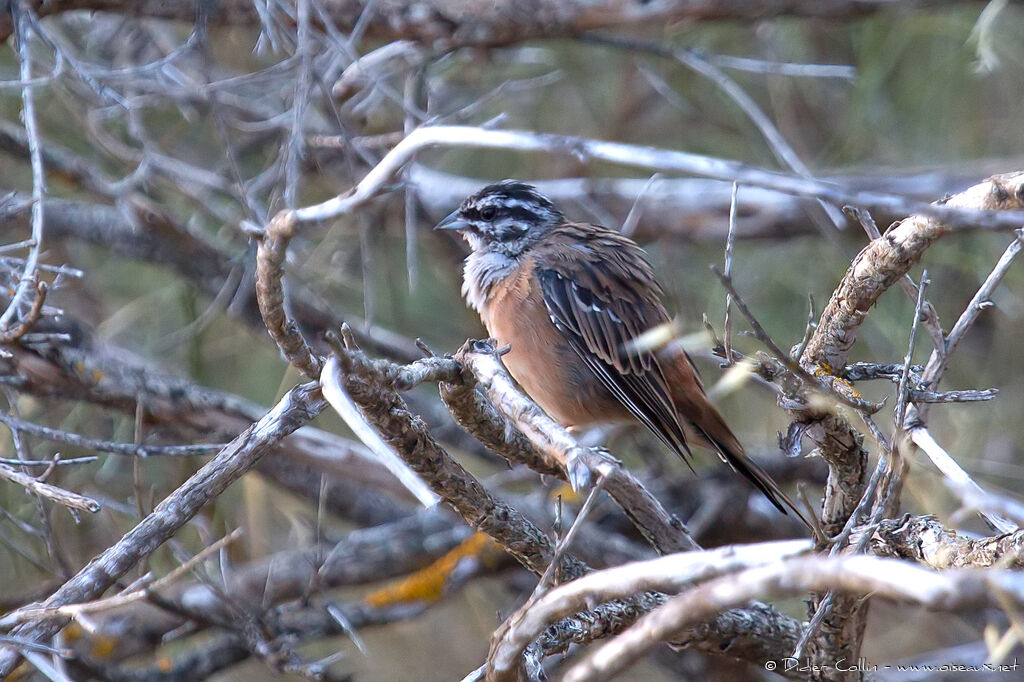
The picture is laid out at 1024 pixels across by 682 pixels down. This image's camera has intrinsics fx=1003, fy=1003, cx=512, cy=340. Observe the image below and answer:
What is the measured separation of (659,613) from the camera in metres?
1.88

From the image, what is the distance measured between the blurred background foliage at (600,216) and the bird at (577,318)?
654mm

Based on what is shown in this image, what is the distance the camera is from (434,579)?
5016 millimetres

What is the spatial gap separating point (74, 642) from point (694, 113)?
4856mm

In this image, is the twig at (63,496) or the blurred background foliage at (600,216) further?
the blurred background foliage at (600,216)

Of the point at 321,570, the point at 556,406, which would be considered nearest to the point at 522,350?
the point at 556,406

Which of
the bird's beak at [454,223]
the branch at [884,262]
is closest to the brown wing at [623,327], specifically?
the bird's beak at [454,223]

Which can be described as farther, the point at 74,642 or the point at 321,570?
the point at 74,642

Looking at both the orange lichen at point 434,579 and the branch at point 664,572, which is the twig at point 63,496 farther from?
the orange lichen at point 434,579

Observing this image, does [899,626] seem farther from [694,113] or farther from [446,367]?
[446,367]

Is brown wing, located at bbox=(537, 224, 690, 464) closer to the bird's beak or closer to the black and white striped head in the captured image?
the black and white striped head

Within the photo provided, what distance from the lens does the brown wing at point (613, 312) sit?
4879mm

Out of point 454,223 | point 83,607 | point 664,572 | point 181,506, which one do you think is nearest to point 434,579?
point 454,223

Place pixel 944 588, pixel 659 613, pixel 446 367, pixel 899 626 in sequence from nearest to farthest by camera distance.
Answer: pixel 944 588, pixel 659 613, pixel 446 367, pixel 899 626

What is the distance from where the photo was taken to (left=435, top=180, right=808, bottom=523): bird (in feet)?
16.0
